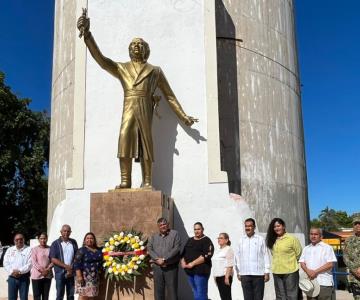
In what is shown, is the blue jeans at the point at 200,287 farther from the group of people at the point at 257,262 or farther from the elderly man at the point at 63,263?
the elderly man at the point at 63,263

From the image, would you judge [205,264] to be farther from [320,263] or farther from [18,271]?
[18,271]

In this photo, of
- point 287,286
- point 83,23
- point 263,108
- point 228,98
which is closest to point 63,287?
point 287,286

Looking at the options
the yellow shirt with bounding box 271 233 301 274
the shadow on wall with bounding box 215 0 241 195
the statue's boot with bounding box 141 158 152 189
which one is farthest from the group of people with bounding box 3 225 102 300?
the shadow on wall with bounding box 215 0 241 195

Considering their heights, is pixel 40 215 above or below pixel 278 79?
below

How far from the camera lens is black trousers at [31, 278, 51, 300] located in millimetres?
7109

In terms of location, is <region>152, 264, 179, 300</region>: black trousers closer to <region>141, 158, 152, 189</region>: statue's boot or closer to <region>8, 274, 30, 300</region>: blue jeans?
<region>141, 158, 152, 189</region>: statue's boot

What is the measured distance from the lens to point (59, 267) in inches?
275

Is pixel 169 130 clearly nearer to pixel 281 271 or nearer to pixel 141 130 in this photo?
pixel 141 130

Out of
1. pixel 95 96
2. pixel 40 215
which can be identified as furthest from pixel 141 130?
pixel 40 215

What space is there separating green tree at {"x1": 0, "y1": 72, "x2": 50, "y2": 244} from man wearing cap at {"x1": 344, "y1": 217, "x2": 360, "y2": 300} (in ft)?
57.1

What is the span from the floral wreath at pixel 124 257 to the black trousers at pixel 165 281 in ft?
0.97

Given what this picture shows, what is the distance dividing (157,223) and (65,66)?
335 inches

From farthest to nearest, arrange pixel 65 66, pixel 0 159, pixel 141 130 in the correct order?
pixel 0 159, pixel 65 66, pixel 141 130

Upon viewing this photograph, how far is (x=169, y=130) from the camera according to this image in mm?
9000
